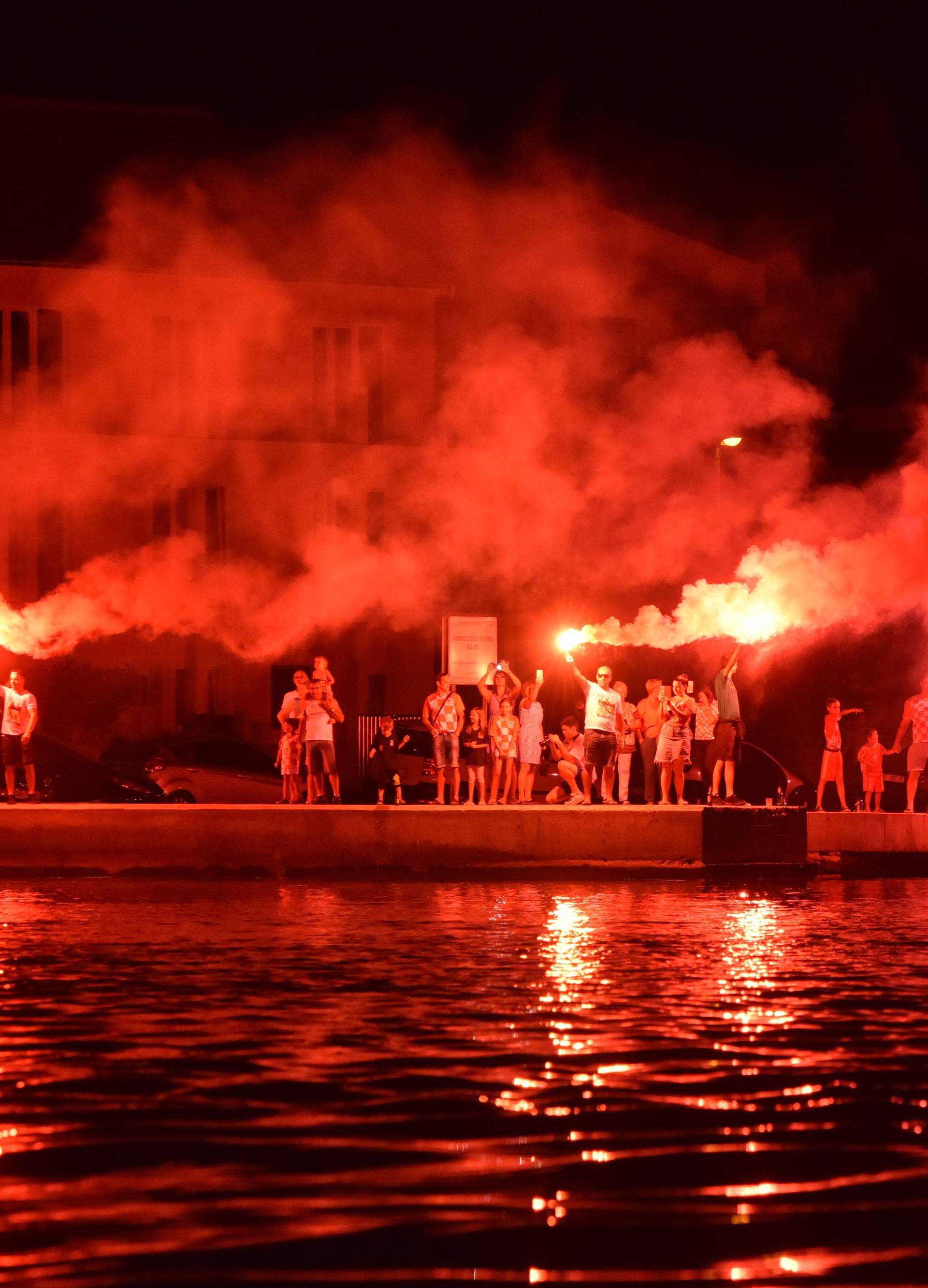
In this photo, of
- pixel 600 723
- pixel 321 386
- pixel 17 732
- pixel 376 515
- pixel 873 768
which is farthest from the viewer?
pixel 321 386

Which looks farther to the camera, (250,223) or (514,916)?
(250,223)

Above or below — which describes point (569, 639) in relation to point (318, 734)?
above

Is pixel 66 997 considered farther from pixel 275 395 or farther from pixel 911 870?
pixel 275 395

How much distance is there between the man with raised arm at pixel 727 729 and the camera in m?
18.7

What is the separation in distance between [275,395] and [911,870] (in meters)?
13.9

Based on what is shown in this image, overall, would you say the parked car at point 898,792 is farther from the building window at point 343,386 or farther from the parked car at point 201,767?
the building window at point 343,386

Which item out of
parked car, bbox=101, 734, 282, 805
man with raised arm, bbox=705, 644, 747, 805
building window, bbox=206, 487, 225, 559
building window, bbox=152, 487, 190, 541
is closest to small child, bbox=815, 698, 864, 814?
man with raised arm, bbox=705, 644, 747, 805

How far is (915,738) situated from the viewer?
768 inches

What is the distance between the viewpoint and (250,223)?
26.1m

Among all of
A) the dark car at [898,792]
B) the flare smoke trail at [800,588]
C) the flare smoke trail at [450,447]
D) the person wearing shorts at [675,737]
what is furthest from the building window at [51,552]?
the person wearing shorts at [675,737]

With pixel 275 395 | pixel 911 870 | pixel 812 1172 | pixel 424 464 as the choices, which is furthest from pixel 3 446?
pixel 812 1172

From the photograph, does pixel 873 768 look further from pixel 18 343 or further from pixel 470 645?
pixel 18 343

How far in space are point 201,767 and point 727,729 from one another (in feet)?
18.6

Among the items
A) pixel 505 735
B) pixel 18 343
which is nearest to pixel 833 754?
pixel 505 735
